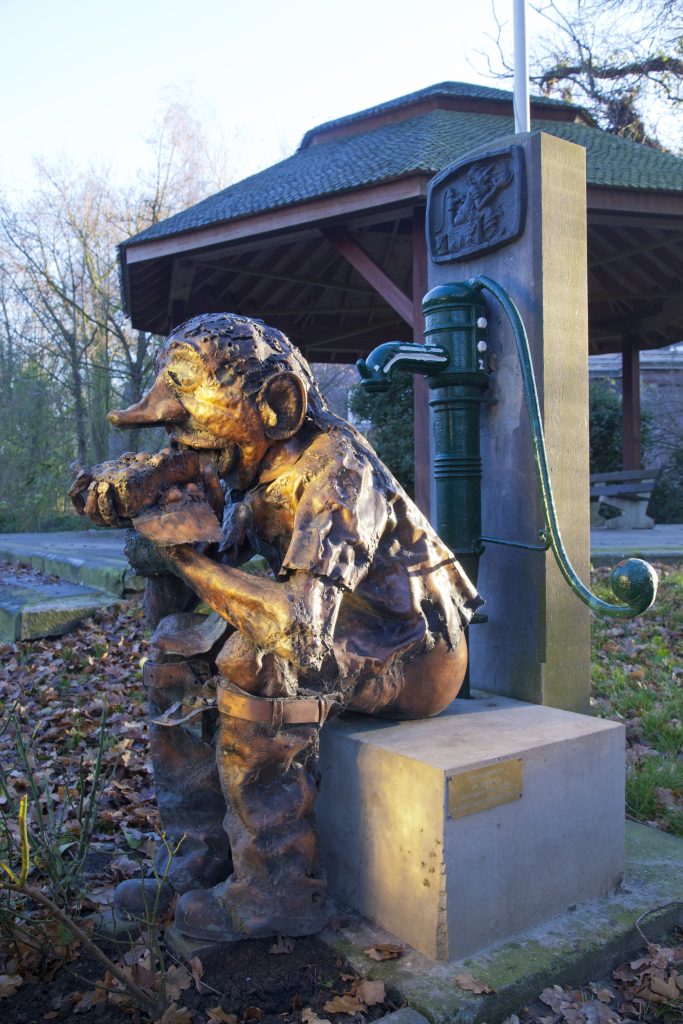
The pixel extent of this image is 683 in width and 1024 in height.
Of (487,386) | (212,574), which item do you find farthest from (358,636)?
(487,386)

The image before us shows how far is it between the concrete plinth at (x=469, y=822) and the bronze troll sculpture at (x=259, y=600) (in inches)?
6.7

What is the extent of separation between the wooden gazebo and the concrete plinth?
5.37 m

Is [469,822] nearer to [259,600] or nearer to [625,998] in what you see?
[625,998]

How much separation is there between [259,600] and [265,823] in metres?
0.54

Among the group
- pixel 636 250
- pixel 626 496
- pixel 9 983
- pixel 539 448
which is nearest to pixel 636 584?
pixel 539 448

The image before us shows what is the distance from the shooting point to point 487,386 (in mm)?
2932

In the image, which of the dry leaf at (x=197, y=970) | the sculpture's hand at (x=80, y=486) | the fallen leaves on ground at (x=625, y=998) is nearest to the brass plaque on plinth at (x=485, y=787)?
the fallen leaves on ground at (x=625, y=998)

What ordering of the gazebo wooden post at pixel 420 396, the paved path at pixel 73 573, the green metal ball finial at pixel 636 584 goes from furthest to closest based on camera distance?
the gazebo wooden post at pixel 420 396
the paved path at pixel 73 573
the green metal ball finial at pixel 636 584

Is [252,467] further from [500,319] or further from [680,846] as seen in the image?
[680,846]

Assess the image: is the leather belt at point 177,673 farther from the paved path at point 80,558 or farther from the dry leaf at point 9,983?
the paved path at point 80,558

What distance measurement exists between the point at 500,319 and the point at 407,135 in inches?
256

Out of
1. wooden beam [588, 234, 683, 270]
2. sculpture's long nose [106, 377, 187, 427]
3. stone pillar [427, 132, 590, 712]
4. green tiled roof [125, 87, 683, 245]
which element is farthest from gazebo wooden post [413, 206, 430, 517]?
sculpture's long nose [106, 377, 187, 427]

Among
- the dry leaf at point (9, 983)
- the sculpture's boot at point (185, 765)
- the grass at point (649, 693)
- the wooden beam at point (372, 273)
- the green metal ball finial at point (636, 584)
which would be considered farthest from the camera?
the wooden beam at point (372, 273)

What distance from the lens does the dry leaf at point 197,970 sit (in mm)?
1866
